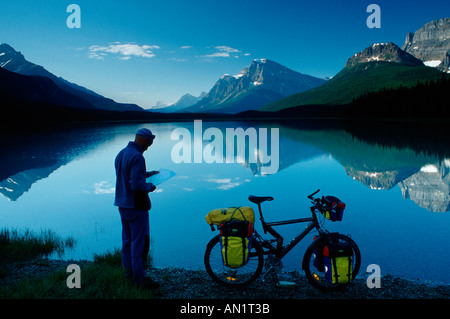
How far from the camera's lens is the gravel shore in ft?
19.6

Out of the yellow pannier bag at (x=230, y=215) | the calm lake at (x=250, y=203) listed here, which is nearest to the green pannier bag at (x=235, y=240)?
the yellow pannier bag at (x=230, y=215)

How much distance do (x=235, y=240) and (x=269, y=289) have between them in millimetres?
1457

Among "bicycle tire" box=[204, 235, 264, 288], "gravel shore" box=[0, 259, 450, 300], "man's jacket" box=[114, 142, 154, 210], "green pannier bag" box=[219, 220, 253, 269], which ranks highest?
"man's jacket" box=[114, 142, 154, 210]

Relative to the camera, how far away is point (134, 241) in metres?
5.71

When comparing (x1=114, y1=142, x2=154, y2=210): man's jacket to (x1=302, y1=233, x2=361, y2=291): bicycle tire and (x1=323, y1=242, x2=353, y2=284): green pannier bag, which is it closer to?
(x1=302, y1=233, x2=361, y2=291): bicycle tire

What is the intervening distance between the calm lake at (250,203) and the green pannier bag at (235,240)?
257 centimetres

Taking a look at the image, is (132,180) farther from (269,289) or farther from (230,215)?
(269,289)

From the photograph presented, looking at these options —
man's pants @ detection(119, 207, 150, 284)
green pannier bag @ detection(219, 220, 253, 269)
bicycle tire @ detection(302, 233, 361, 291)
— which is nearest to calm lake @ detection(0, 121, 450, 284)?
bicycle tire @ detection(302, 233, 361, 291)

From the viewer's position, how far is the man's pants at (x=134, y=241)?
567 cm

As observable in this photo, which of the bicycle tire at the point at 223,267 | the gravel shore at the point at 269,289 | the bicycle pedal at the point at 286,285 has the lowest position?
the gravel shore at the point at 269,289

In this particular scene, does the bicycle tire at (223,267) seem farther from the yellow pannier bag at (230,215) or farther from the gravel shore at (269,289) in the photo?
the yellow pannier bag at (230,215)

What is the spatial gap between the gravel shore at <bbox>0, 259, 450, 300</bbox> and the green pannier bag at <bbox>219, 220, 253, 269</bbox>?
85cm

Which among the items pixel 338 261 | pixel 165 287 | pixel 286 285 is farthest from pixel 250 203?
pixel 338 261

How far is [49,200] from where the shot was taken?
15711 millimetres
